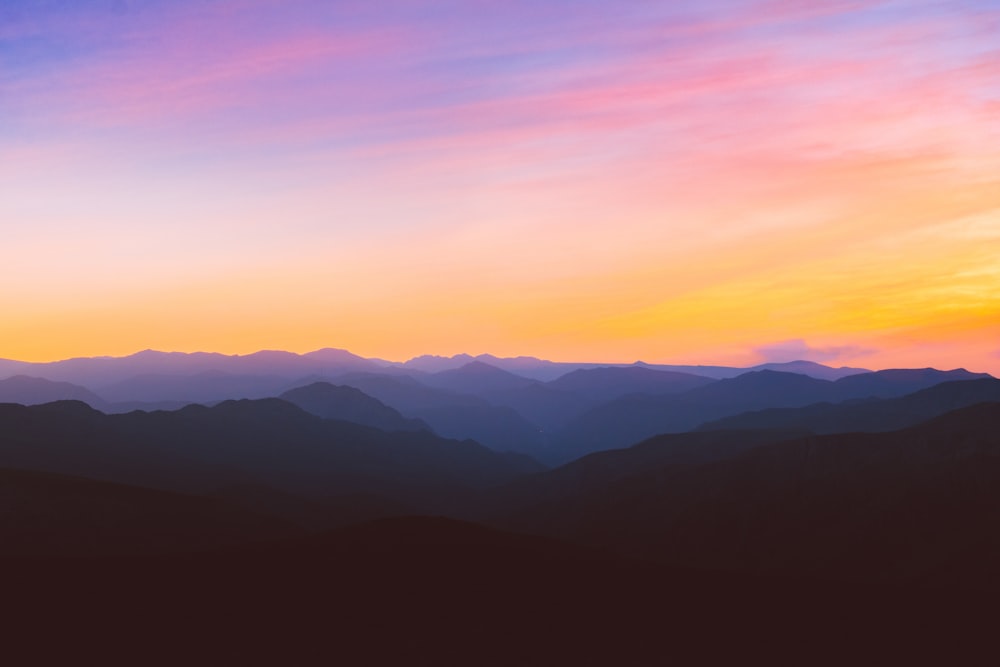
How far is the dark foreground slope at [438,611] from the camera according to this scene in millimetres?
49500

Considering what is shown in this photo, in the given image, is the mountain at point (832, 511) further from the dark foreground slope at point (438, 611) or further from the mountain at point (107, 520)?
the mountain at point (107, 520)

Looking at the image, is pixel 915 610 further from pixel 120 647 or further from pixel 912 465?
pixel 912 465

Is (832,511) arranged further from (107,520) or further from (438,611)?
(107,520)

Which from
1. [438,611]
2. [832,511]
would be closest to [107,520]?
[438,611]

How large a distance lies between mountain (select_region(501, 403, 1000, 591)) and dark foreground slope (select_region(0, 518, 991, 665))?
55678 millimetres

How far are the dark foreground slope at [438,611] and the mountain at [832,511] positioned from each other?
55.7 meters

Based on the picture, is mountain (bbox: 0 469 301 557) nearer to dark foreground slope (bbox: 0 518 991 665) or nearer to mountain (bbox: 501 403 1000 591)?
dark foreground slope (bbox: 0 518 991 665)

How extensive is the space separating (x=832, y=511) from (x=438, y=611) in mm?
113686

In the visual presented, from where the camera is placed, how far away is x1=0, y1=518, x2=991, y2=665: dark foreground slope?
162ft

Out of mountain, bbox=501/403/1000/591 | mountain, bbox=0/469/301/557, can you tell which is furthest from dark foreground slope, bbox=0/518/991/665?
mountain, bbox=501/403/1000/591

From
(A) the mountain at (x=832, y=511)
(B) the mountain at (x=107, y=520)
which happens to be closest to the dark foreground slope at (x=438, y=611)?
(B) the mountain at (x=107, y=520)

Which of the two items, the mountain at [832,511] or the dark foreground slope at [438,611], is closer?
the dark foreground slope at [438,611]

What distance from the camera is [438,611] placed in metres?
55.5

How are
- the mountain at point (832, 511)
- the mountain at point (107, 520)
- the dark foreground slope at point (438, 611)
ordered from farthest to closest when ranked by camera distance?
the mountain at point (832, 511)
the mountain at point (107, 520)
the dark foreground slope at point (438, 611)
